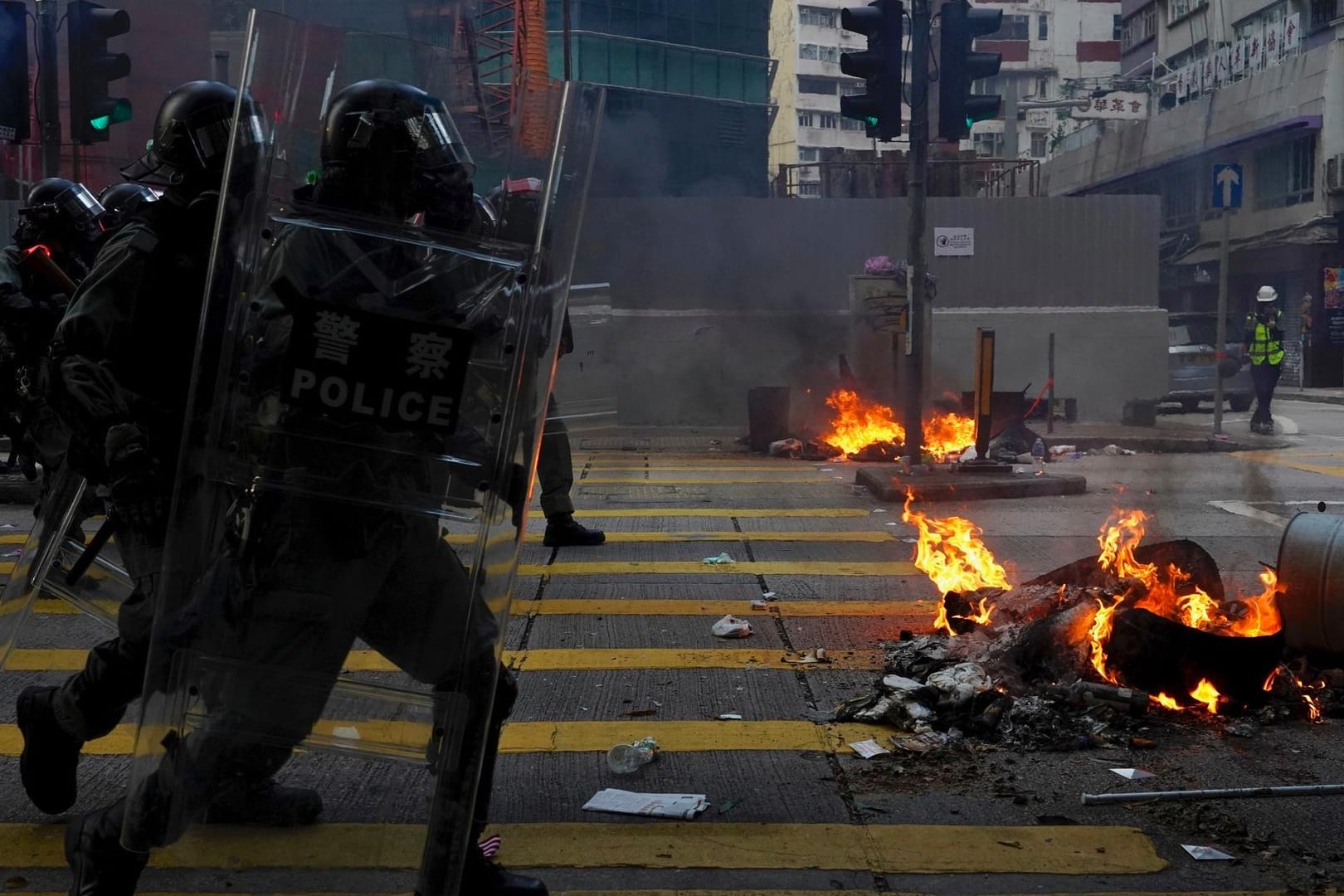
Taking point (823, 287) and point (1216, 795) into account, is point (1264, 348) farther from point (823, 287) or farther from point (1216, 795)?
point (1216, 795)

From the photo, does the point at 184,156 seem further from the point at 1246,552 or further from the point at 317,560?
the point at 1246,552

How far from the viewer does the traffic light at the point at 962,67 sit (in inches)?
407

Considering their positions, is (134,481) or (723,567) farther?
(723,567)

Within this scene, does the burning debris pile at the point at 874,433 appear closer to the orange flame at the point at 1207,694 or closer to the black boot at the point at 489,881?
the orange flame at the point at 1207,694

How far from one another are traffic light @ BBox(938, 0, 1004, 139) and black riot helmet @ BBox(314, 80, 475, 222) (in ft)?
27.8

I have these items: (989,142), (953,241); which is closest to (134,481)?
(953,241)

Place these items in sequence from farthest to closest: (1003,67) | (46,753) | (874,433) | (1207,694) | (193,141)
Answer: (1003,67)
(874,433)
(1207,694)
(46,753)
(193,141)

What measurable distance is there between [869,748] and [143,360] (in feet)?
7.93

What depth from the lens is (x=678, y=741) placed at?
→ 420 centimetres

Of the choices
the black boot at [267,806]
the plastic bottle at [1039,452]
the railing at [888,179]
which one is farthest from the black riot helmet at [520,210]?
the railing at [888,179]

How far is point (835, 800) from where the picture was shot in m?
3.66

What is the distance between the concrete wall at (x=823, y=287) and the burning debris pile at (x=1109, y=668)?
479 inches

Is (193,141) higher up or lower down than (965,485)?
higher up

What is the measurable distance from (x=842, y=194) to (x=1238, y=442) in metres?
9.87
